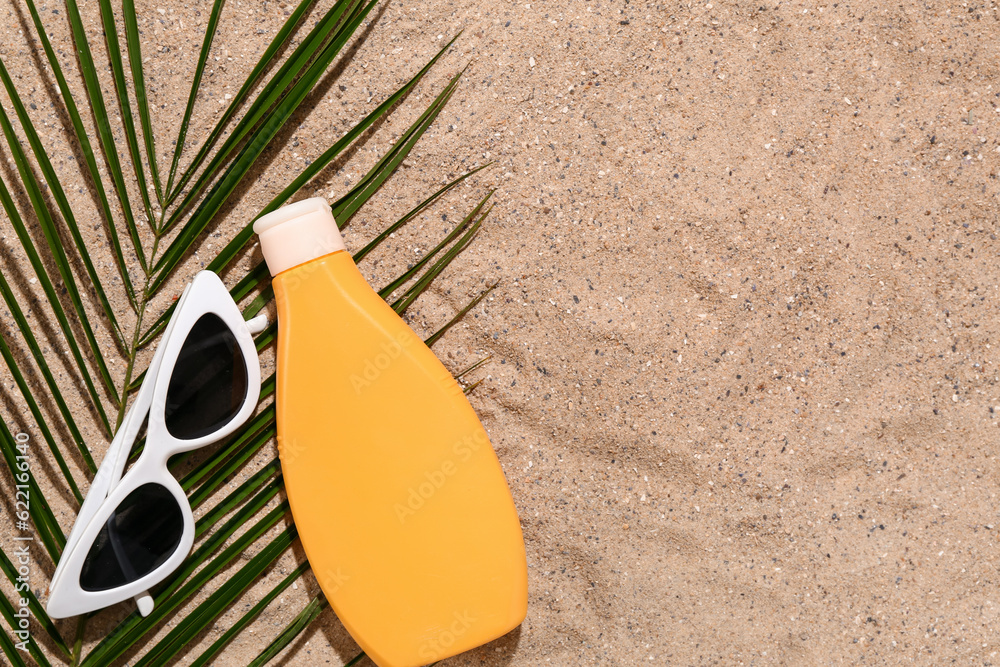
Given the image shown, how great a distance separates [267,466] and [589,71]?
2.19ft

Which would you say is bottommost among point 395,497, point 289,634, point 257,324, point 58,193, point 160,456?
point 289,634

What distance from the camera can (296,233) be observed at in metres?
0.80

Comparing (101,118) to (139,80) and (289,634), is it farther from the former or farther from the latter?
(289,634)

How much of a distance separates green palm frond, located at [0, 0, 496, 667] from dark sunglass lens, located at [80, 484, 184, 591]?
0.04m

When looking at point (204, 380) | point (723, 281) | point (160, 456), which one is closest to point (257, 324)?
point (204, 380)

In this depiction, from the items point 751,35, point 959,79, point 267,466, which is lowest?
point 267,466

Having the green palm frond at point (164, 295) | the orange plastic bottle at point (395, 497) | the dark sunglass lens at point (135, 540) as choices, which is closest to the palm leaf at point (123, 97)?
the green palm frond at point (164, 295)

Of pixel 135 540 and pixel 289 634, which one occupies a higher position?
pixel 135 540

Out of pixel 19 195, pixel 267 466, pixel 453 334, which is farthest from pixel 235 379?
pixel 19 195

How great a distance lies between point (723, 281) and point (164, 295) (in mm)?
731

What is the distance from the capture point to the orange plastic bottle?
0.84 metres

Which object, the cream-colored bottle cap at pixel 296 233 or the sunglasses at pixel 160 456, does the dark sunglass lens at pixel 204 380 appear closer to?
the sunglasses at pixel 160 456

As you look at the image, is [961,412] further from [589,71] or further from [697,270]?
[589,71]

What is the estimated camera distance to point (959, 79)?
0.90 m
